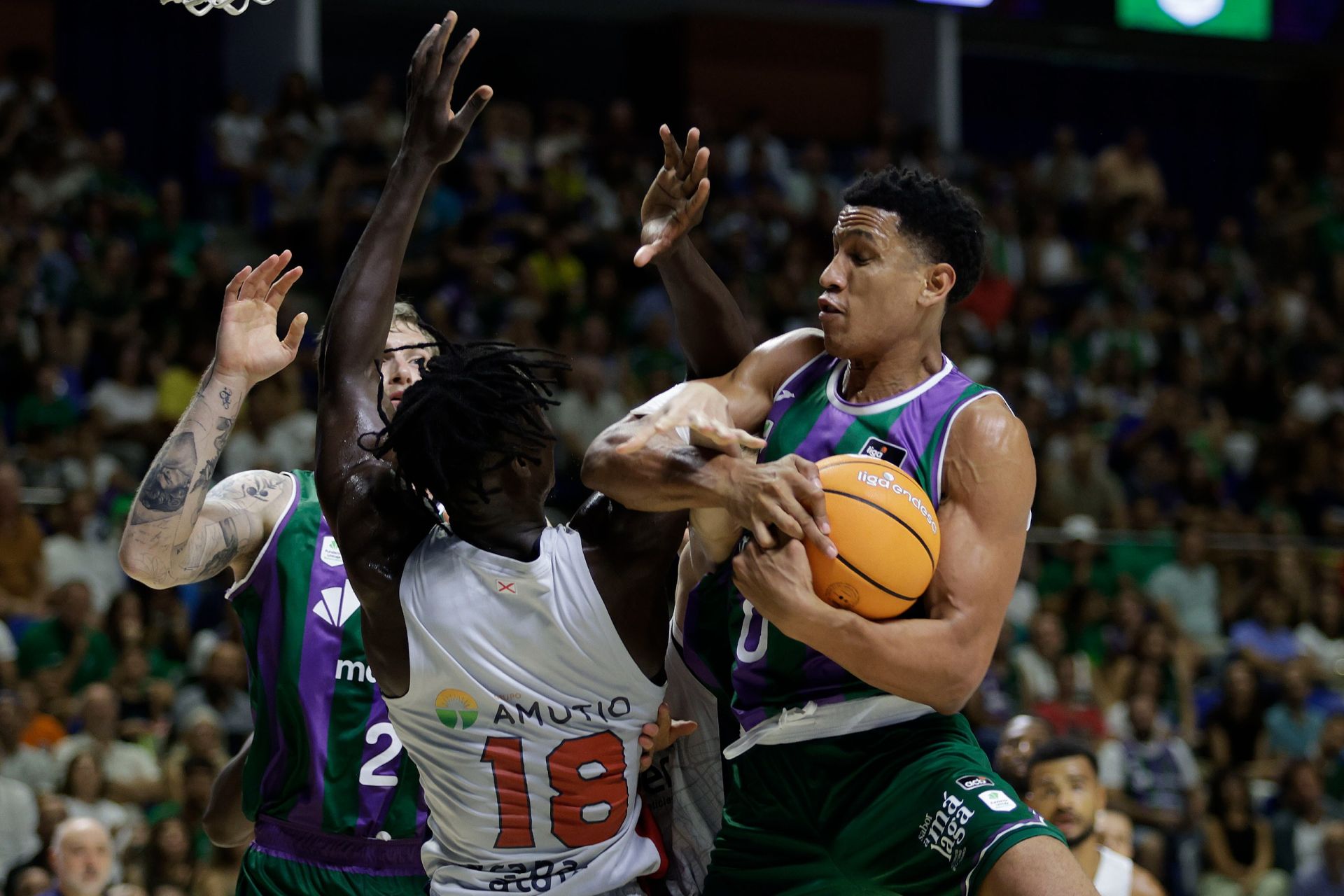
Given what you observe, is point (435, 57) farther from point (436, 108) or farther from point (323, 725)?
point (323, 725)

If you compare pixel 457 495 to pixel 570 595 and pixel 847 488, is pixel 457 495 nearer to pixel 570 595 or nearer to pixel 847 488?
pixel 570 595

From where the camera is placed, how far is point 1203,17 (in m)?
15.2

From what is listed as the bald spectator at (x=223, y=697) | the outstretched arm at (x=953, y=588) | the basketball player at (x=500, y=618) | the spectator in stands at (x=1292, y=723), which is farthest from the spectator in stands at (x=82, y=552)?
the spectator in stands at (x=1292, y=723)

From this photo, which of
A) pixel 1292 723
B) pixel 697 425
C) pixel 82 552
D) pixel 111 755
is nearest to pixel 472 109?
pixel 697 425

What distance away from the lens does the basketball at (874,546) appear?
332 cm

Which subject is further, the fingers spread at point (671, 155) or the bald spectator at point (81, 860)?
the bald spectator at point (81, 860)

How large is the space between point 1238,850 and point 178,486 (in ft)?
26.4

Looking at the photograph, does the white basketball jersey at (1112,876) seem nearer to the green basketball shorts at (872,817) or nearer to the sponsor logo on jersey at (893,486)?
the green basketball shorts at (872,817)

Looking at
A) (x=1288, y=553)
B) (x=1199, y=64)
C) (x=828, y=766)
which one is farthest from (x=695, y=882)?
(x=1199, y=64)

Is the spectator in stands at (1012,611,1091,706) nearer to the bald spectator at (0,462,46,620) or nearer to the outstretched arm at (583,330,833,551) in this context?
the bald spectator at (0,462,46,620)

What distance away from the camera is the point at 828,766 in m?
3.68

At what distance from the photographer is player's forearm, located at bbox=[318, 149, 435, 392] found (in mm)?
3609

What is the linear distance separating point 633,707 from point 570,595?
1.09 feet

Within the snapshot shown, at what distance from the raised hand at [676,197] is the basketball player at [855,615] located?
14.5 inches
